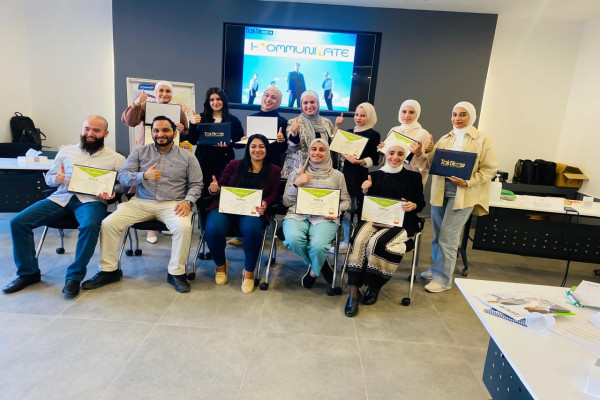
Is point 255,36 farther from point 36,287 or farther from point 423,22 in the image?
point 36,287

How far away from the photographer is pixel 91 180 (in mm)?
3168

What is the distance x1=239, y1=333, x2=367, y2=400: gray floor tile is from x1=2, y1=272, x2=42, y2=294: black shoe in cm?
194

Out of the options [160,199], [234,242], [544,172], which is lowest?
[234,242]

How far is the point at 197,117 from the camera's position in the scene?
144 inches

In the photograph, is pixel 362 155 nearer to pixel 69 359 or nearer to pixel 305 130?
pixel 305 130

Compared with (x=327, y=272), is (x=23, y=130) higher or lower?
higher

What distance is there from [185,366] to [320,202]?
5.23ft

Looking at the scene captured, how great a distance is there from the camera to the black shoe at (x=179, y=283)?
315cm

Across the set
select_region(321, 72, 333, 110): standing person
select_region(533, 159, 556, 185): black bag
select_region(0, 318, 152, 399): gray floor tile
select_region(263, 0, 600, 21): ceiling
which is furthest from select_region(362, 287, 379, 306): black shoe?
select_region(533, 159, 556, 185): black bag

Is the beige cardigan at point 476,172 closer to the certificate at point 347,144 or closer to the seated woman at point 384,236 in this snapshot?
the seated woman at point 384,236

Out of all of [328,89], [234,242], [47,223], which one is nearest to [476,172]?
[234,242]

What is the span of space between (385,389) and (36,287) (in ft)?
8.99

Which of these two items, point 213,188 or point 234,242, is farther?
point 234,242

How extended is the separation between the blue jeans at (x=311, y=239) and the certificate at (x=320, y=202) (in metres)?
0.12
